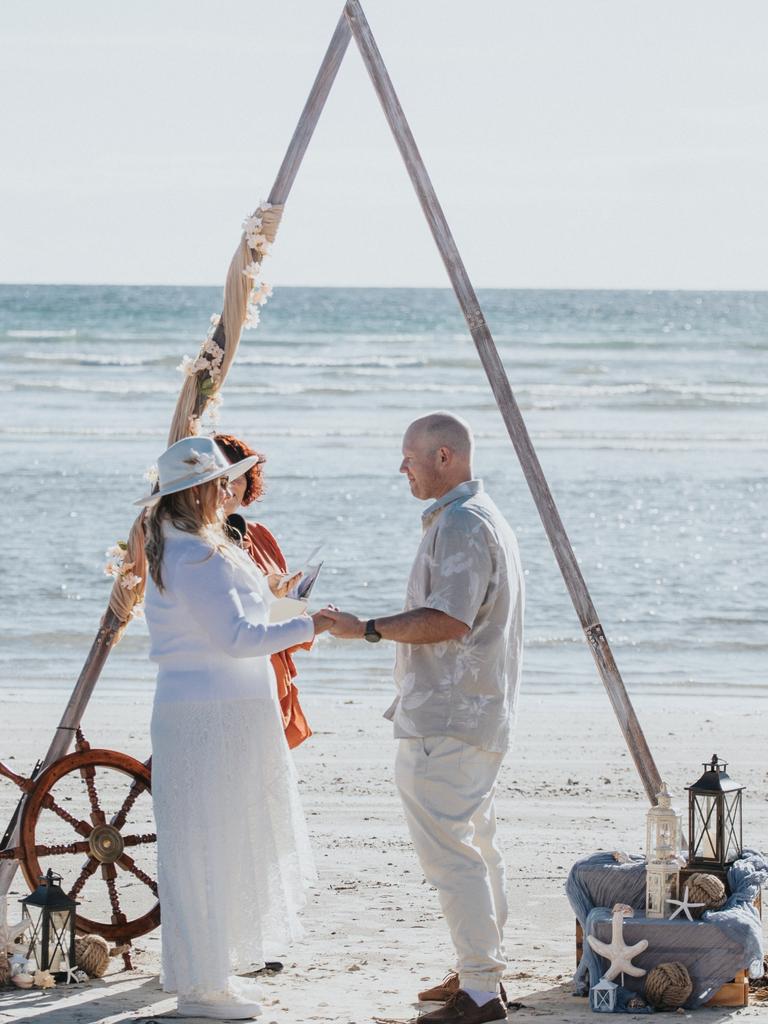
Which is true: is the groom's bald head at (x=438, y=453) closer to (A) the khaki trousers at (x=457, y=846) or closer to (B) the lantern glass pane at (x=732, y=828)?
(A) the khaki trousers at (x=457, y=846)

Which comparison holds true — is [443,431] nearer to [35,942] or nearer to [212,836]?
[212,836]

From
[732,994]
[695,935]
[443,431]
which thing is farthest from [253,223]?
[732,994]

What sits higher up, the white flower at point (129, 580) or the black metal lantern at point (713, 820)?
the white flower at point (129, 580)

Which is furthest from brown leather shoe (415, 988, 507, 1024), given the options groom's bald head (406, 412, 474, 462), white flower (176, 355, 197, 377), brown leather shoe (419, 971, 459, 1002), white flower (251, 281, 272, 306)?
white flower (251, 281, 272, 306)

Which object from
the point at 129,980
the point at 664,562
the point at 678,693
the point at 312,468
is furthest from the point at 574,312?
the point at 129,980

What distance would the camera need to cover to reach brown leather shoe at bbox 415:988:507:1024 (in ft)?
13.8

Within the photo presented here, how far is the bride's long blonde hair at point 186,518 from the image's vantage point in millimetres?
4137

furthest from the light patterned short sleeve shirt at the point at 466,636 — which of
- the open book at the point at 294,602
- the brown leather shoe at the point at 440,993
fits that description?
the brown leather shoe at the point at 440,993

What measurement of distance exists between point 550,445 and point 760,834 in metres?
14.7

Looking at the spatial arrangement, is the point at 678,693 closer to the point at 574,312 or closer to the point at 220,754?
the point at 220,754

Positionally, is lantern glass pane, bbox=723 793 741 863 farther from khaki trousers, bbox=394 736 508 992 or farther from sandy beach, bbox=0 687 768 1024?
khaki trousers, bbox=394 736 508 992

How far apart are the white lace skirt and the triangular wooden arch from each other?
0.76 metres

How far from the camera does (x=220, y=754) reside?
13.8 feet

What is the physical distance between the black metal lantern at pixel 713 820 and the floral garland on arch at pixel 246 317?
186 centimetres
